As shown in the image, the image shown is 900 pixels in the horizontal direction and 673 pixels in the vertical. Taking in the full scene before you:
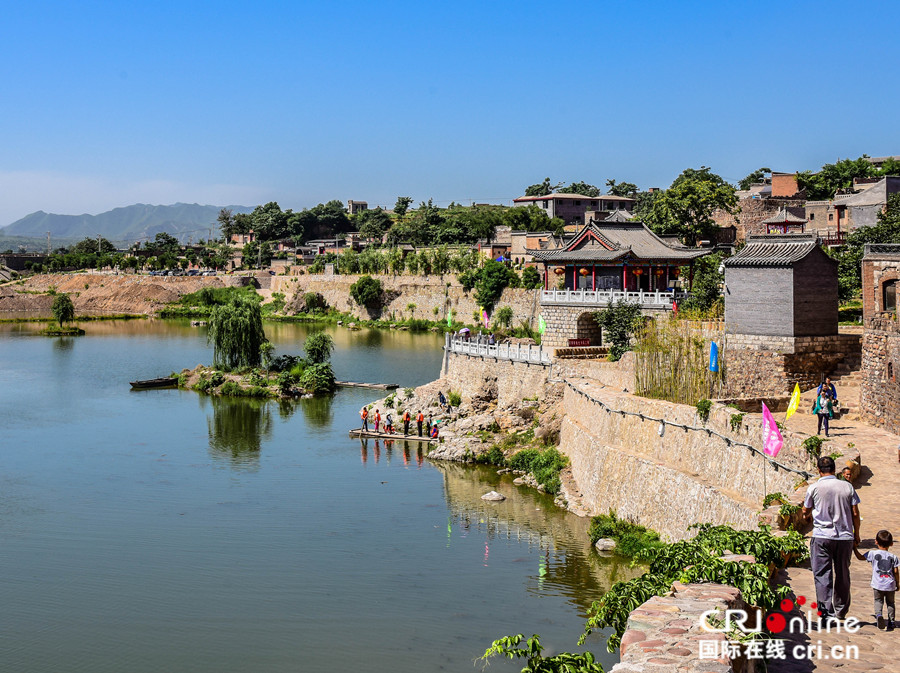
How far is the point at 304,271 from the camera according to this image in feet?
309

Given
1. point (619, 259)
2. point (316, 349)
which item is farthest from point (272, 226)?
point (619, 259)

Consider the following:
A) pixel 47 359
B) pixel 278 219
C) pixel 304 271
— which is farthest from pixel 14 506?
pixel 278 219

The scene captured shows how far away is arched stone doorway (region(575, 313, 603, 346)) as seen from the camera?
110 ft

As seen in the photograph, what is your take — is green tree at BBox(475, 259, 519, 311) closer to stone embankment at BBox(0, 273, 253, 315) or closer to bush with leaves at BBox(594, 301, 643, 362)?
bush with leaves at BBox(594, 301, 643, 362)

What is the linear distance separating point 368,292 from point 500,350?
161 feet

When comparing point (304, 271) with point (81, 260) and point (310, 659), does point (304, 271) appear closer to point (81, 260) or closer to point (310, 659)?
point (81, 260)

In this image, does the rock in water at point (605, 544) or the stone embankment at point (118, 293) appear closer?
the rock in water at point (605, 544)

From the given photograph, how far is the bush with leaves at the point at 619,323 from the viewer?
28.8 m

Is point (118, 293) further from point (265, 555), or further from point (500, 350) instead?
point (265, 555)

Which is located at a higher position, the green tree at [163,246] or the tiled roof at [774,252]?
the green tree at [163,246]

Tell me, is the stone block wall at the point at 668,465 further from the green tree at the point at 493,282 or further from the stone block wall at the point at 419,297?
the green tree at the point at 493,282

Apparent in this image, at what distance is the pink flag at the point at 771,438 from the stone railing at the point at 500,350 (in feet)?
47.2

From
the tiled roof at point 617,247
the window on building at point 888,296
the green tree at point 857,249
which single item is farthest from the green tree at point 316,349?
the window on building at point 888,296

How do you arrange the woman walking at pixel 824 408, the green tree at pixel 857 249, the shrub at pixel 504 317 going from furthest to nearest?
the shrub at pixel 504 317
the green tree at pixel 857 249
the woman walking at pixel 824 408
